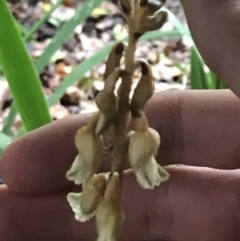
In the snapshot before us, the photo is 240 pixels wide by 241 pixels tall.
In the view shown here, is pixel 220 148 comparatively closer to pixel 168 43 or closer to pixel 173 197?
pixel 173 197

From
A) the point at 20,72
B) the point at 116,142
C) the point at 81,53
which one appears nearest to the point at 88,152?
the point at 116,142

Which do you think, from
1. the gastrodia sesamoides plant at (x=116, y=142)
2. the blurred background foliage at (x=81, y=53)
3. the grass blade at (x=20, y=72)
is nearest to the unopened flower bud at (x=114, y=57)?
the gastrodia sesamoides plant at (x=116, y=142)

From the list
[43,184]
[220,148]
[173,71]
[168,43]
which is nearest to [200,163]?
[220,148]

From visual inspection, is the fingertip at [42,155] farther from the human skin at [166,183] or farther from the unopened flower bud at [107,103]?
the unopened flower bud at [107,103]

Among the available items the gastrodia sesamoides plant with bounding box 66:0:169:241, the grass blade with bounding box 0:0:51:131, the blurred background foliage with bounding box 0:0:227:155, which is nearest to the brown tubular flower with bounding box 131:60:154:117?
the gastrodia sesamoides plant with bounding box 66:0:169:241

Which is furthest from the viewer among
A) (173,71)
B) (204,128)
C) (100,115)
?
(173,71)
